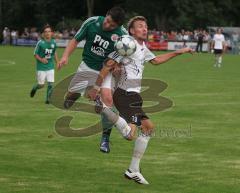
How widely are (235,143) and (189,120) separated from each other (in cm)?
323

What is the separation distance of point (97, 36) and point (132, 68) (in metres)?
2.43

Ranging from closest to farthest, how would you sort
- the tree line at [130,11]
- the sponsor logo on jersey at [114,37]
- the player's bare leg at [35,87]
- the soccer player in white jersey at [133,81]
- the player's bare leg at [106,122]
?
1. the soccer player in white jersey at [133,81]
2. the player's bare leg at [106,122]
3. the sponsor logo on jersey at [114,37]
4. the player's bare leg at [35,87]
5. the tree line at [130,11]

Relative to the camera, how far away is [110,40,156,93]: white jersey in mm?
9719

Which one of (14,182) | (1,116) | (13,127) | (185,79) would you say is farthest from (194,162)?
(185,79)

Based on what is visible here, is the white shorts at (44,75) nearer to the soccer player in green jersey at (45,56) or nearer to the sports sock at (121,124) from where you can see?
the soccer player in green jersey at (45,56)

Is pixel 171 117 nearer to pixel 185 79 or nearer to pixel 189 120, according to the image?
pixel 189 120

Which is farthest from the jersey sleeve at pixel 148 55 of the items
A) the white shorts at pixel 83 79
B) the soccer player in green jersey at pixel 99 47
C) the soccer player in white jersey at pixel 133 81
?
the white shorts at pixel 83 79

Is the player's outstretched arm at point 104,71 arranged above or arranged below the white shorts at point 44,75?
above

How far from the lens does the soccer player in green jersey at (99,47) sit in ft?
37.0

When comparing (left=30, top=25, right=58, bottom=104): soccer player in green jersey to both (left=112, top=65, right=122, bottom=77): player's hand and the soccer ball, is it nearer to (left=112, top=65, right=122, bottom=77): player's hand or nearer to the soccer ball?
(left=112, top=65, right=122, bottom=77): player's hand

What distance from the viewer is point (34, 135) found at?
13.4 m

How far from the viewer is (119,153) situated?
38.0ft

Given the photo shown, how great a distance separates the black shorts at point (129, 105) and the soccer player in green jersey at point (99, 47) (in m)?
0.55

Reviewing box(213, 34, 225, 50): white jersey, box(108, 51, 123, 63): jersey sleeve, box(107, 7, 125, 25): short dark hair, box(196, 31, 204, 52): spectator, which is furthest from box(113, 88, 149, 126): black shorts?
box(196, 31, 204, 52): spectator
